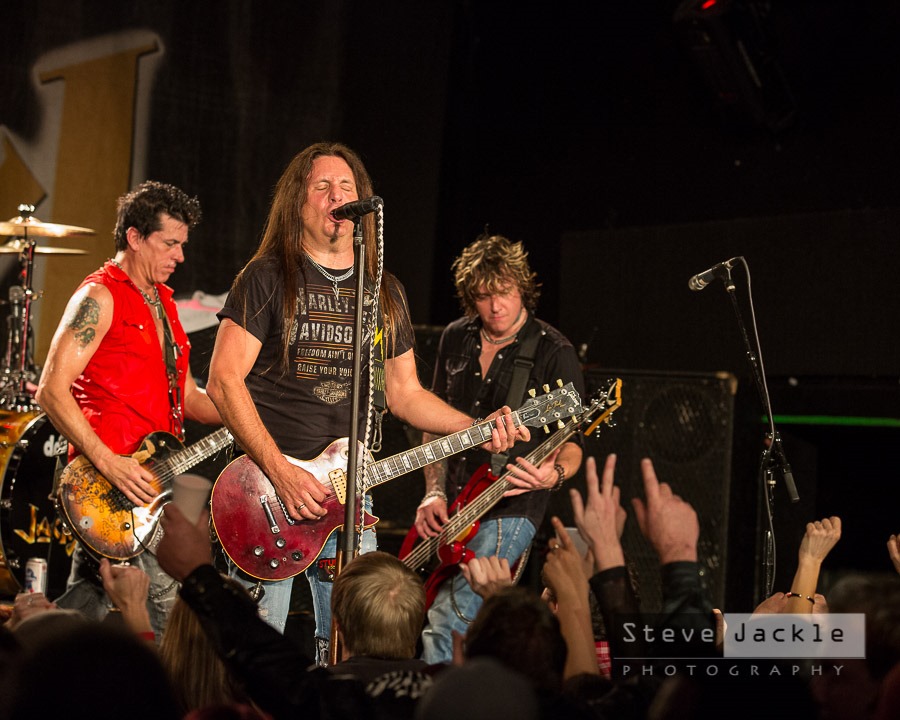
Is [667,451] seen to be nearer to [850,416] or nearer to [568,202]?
[850,416]

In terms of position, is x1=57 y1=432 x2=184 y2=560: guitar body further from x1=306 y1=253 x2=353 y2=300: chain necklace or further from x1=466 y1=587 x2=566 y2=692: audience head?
x1=466 y1=587 x2=566 y2=692: audience head

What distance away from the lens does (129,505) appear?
16.0ft

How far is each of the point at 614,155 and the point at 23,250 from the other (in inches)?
178

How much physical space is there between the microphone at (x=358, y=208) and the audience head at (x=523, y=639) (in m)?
1.71

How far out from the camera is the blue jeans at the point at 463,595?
5.14 metres

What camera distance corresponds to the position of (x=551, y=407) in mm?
4926

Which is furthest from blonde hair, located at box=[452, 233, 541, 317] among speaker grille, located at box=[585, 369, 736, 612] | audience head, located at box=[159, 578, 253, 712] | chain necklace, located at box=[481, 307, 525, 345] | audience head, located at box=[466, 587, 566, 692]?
audience head, located at box=[466, 587, 566, 692]

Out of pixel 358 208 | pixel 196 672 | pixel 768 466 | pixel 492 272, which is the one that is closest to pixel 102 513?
pixel 358 208

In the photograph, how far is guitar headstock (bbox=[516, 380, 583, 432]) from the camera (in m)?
4.87

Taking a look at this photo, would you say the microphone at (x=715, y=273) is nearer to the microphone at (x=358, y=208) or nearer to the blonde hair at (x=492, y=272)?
the blonde hair at (x=492, y=272)

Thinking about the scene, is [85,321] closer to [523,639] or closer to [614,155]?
[523,639]

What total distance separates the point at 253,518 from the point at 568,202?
17.9 feet

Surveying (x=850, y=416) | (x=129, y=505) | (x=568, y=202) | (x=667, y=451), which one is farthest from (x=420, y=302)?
(x=129, y=505)

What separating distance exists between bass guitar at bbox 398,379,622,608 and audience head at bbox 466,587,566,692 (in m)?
2.95
